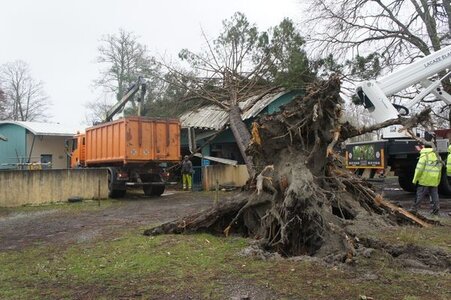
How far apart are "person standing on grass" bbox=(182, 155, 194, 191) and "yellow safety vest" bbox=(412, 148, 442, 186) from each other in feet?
35.9

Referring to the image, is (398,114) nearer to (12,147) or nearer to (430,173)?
(430,173)

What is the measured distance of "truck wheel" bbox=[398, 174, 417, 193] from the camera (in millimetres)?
14887

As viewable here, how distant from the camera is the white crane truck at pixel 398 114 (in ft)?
33.8

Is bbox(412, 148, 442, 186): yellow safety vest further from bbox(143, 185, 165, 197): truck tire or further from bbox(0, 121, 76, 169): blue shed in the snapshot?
bbox(0, 121, 76, 169): blue shed

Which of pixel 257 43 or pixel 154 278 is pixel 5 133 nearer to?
pixel 257 43

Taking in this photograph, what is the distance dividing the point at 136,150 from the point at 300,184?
9.18 metres

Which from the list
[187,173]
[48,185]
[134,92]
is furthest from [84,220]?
[187,173]

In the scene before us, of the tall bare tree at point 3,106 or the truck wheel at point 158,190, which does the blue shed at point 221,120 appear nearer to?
the truck wheel at point 158,190

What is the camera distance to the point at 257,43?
61.3 feet

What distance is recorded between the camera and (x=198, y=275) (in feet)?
16.9

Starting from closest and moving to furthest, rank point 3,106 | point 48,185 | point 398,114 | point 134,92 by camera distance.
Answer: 1. point 398,114
2. point 48,185
3. point 134,92
4. point 3,106

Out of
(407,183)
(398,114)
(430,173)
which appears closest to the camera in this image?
(430,173)

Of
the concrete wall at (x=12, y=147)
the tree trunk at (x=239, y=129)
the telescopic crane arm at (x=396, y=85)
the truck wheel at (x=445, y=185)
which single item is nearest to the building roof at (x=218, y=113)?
the tree trunk at (x=239, y=129)

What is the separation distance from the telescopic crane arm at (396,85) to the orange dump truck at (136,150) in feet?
24.2
